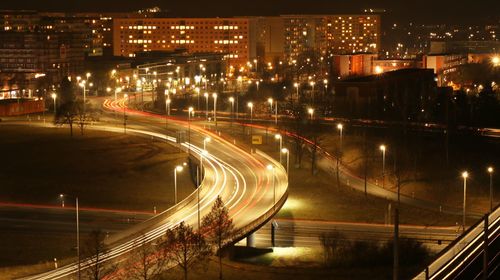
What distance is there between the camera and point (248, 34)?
8588cm

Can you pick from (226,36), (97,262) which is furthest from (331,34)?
(97,262)

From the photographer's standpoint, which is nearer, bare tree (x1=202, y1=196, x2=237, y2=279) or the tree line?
the tree line

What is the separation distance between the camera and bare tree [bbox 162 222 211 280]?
699 inches

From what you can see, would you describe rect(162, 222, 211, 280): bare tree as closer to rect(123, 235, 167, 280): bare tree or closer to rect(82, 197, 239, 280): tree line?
rect(82, 197, 239, 280): tree line

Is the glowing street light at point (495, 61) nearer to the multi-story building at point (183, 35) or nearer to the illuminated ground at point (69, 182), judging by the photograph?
the multi-story building at point (183, 35)

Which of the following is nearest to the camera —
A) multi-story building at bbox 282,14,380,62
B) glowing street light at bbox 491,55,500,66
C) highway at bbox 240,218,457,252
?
highway at bbox 240,218,457,252

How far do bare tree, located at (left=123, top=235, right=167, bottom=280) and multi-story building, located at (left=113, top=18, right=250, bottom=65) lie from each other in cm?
6668

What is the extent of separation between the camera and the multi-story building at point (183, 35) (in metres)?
85.8

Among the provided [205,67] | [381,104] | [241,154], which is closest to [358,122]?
[381,104]

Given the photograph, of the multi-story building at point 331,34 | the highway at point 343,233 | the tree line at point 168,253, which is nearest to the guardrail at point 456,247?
the highway at point 343,233

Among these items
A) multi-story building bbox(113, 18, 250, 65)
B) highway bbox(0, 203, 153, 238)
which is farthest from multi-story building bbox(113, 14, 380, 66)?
highway bbox(0, 203, 153, 238)

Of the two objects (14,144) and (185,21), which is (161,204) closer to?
(14,144)

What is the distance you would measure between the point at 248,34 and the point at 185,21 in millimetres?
6928

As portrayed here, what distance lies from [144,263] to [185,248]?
994mm
